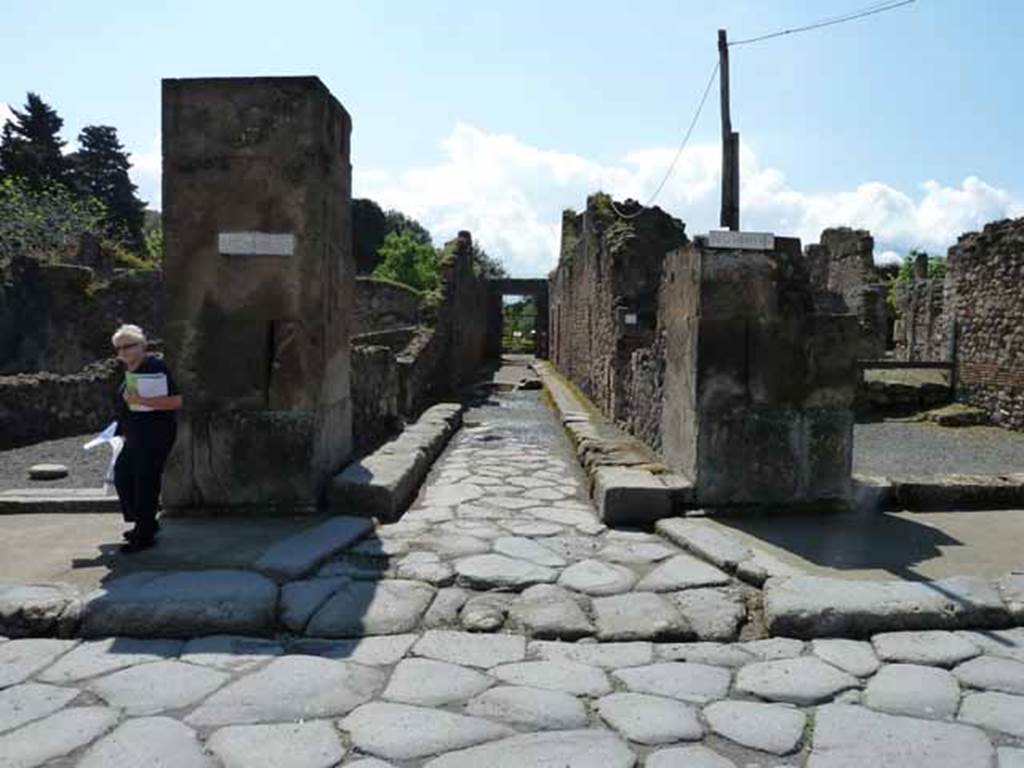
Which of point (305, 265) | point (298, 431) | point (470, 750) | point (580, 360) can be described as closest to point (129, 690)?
point (470, 750)

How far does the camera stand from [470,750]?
2.39 meters

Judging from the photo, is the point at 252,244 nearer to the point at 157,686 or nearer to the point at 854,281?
the point at 157,686

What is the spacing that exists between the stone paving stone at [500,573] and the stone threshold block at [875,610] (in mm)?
1053

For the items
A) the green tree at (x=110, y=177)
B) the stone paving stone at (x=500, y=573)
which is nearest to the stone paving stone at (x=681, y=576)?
the stone paving stone at (x=500, y=573)

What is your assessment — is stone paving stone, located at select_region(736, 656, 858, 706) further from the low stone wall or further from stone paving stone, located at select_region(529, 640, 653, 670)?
the low stone wall

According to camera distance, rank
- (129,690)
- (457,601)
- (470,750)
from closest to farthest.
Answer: (470,750) → (129,690) → (457,601)

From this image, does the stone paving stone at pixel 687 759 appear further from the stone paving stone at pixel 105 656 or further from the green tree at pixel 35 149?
the green tree at pixel 35 149

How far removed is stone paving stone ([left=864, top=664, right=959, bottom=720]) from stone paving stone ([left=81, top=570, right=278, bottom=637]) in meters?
2.34

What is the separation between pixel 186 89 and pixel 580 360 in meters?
10.9

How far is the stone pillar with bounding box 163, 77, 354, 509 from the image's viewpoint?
4902 millimetres

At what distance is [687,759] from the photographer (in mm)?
2355

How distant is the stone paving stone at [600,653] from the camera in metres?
3.06

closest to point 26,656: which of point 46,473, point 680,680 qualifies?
point 680,680

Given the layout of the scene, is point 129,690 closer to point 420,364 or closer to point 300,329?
point 300,329
